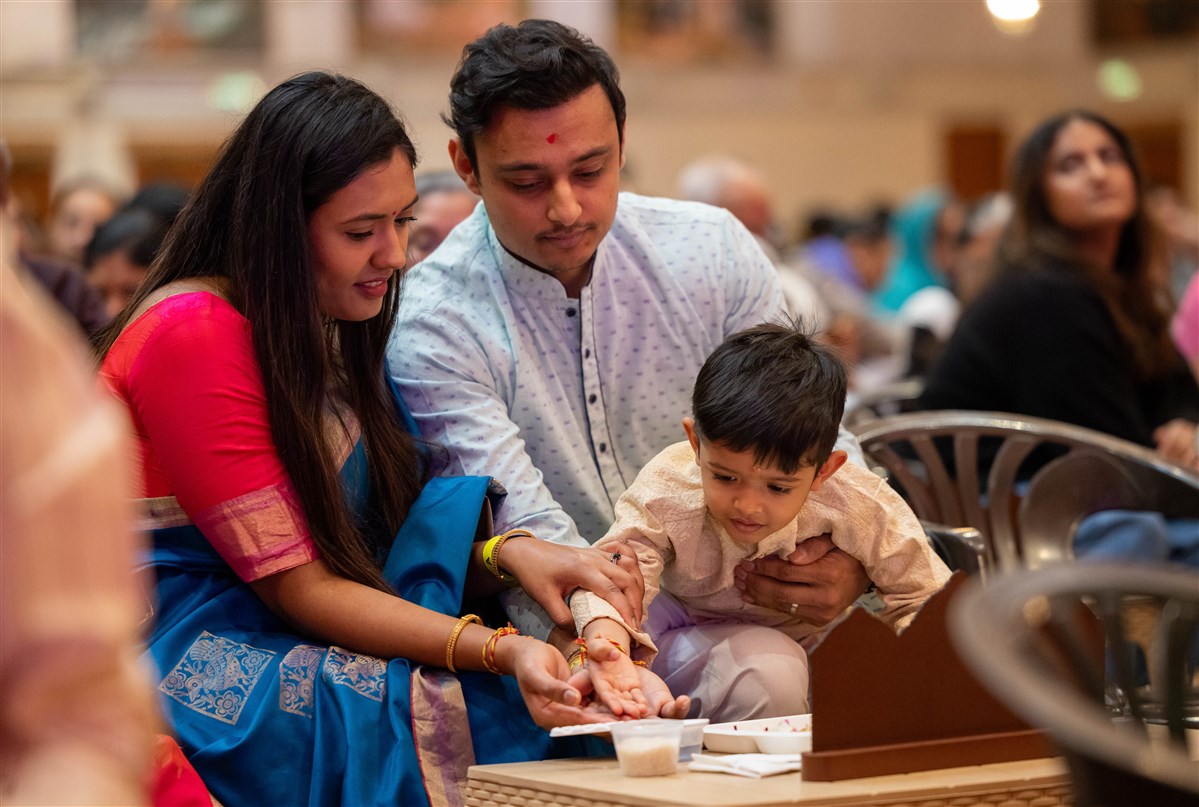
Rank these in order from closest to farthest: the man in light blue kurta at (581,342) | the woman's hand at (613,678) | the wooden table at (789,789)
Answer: the wooden table at (789,789) → the woman's hand at (613,678) → the man in light blue kurta at (581,342)

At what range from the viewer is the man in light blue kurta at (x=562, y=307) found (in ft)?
8.57

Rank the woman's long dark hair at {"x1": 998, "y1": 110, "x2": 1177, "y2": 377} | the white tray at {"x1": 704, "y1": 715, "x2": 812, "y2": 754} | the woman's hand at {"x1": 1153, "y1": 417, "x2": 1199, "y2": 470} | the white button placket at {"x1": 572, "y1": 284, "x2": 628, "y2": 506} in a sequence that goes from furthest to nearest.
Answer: the woman's long dark hair at {"x1": 998, "y1": 110, "x2": 1177, "y2": 377}, the woman's hand at {"x1": 1153, "y1": 417, "x2": 1199, "y2": 470}, the white button placket at {"x1": 572, "y1": 284, "x2": 628, "y2": 506}, the white tray at {"x1": 704, "y1": 715, "x2": 812, "y2": 754}

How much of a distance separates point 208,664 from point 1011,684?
140 cm

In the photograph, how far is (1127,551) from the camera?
3.32m

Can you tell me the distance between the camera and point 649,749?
1850 millimetres

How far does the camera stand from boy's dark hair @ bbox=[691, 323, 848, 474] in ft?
7.36

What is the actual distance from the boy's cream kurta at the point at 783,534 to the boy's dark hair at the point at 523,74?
0.67 m

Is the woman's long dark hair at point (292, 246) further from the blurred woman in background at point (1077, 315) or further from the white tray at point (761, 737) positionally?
the blurred woman in background at point (1077, 315)

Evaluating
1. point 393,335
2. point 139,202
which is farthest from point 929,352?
point 393,335

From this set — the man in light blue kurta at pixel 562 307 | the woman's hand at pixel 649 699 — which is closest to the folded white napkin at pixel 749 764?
the woman's hand at pixel 649 699

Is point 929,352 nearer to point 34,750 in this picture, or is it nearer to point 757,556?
point 757,556

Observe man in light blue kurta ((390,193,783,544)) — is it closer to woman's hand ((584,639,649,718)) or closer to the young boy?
the young boy

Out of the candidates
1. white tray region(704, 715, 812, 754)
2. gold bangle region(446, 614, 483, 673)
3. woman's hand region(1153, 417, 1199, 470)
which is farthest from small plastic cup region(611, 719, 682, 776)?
woman's hand region(1153, 417, 1199, 470)

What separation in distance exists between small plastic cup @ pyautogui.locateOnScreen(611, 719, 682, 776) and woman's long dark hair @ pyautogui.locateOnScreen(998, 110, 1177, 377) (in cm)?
239
